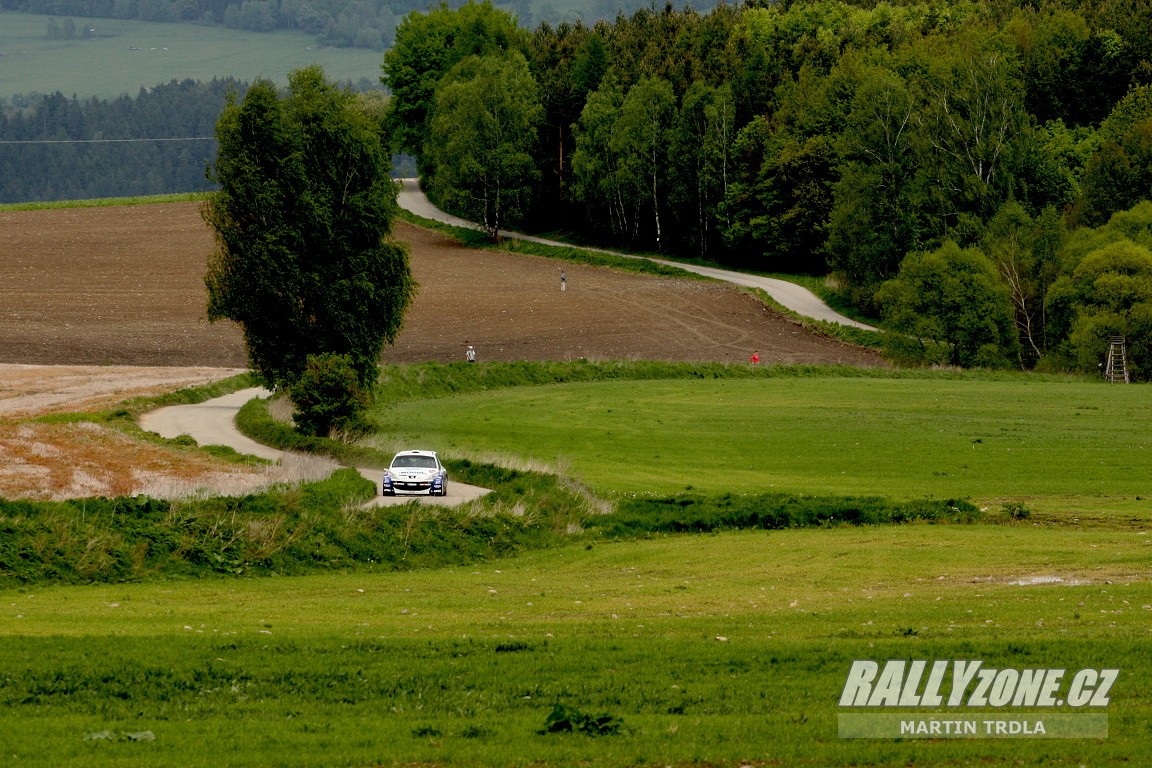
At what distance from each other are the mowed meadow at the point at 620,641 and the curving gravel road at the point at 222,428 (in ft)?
12.4

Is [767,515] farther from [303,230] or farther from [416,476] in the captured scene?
[303,230]

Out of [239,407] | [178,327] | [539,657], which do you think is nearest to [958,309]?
[239,407]

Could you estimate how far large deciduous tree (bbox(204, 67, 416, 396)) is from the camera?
164ft

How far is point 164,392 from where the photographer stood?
60594 mm

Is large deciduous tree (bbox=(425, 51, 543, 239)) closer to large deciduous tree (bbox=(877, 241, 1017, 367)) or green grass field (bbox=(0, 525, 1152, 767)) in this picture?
large deciduous tree (bbox=(877, 241, 1017, 367))

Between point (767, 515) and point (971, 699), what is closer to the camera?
point (971, 699)

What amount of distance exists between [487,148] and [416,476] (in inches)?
3821

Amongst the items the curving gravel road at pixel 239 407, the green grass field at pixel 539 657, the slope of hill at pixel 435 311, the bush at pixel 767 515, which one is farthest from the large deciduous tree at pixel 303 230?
the green grass field at pixel 539 657

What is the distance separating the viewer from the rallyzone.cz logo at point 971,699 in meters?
12.3

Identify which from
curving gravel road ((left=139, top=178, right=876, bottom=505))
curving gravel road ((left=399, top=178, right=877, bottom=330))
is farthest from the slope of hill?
curving gravel road ((left=139, top=178, right=876, bottom=505))

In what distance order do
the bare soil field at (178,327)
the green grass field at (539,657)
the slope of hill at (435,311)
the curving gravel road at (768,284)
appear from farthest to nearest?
1. the curving gravel road at (768,284)
2. the slope of hill at (435,311)
3. the bare soil field at (178,327)
4. the green grass field at (539,657)

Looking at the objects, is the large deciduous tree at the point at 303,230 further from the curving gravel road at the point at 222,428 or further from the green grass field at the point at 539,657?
the green grass field at the point at 539,657

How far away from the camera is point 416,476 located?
35625 mm

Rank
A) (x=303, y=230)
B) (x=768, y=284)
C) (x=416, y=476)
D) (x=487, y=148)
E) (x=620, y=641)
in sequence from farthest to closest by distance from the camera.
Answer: (x=487, y=148)
(x=768, y=284)
(x=303, y=230)
(x=416, y=476)
(x=620, y=641)
